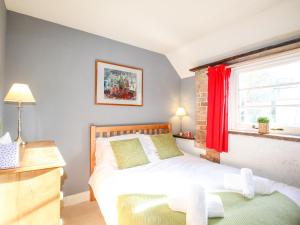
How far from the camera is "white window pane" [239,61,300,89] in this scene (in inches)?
81.3

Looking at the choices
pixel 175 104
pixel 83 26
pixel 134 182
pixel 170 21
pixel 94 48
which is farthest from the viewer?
pixel 175 104

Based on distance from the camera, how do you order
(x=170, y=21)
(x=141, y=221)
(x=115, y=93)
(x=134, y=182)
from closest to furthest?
(x=141, y=221) < (x=134, y=182) < (x=170, y=21) < (x=115, y=93)

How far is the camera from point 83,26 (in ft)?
7.63

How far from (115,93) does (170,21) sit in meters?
1.30

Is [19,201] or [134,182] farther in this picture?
[134,182]

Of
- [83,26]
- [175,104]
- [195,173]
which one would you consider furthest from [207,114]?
[83,26]

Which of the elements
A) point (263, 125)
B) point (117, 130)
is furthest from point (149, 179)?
point (263, 125)

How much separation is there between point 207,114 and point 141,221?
2.07m

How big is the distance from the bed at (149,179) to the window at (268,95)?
83cm

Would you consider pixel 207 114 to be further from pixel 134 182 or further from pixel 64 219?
pixel 64 219

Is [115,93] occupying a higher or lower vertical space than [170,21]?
lower

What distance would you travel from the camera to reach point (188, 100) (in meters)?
3.34

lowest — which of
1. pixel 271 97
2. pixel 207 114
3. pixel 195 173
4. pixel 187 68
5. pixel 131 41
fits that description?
pixel 195 173

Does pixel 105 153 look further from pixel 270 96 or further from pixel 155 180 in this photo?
pixel 270 96
